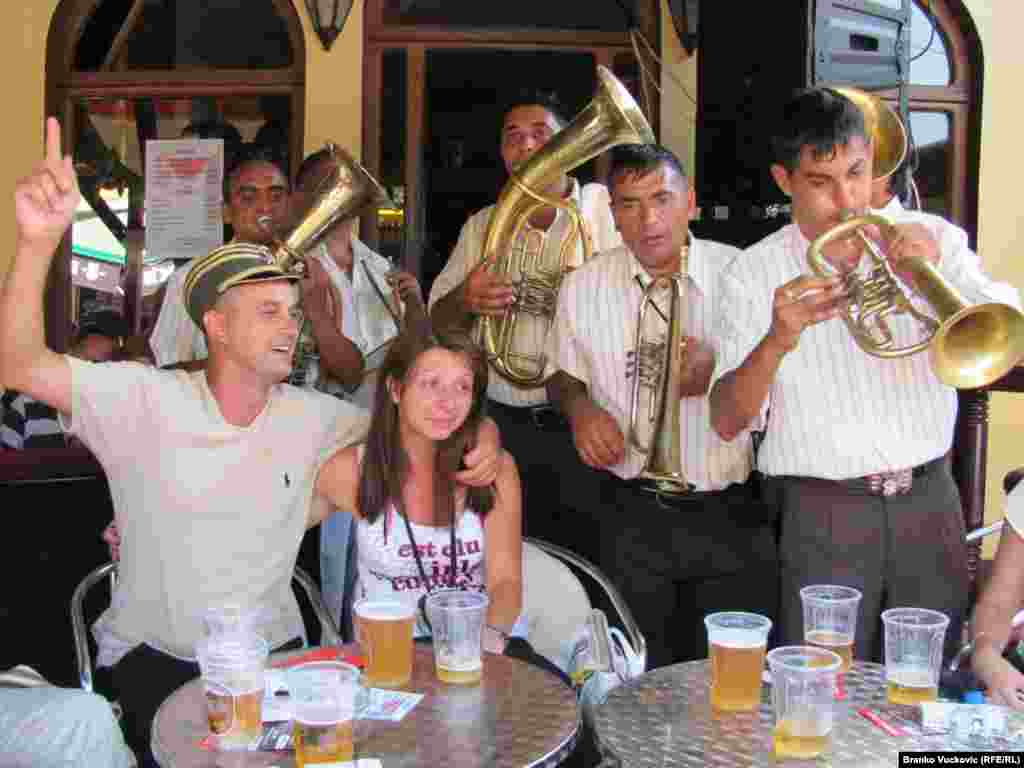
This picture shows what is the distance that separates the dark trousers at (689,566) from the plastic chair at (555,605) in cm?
24

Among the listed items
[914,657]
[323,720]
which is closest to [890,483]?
[914,657]

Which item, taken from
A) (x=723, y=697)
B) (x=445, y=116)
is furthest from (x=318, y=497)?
(x=445, y=116)

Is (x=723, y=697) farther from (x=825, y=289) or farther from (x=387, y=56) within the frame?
(x=387, y=56)

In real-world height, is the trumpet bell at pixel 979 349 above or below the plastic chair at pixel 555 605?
above

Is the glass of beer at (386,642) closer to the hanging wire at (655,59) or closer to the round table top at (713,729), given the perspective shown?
the round table top at (713,729)

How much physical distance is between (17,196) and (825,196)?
1788 mm

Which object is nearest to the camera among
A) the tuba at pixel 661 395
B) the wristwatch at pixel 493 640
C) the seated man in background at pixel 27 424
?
the wristwatch at pixel 493 640

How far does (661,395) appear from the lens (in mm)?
3264

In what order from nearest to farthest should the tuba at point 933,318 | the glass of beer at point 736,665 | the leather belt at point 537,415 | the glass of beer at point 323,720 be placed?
1. the glass of beer at point 323,720
2. the glass of beer at point 736,665
3. the tuba at point 933,318
4. the leather belt at point 537,415

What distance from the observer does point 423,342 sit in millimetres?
3049

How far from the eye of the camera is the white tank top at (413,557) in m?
2.88

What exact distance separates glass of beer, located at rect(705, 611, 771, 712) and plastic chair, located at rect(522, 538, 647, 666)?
734 mm

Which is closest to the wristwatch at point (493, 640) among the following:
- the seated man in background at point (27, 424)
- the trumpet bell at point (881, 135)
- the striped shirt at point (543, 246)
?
the striped shirt at point (543, 246)

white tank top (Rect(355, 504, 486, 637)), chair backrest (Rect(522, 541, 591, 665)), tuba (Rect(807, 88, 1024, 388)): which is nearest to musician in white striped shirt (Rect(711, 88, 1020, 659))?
tuba (Rect(807, 88, 1024, 388))
